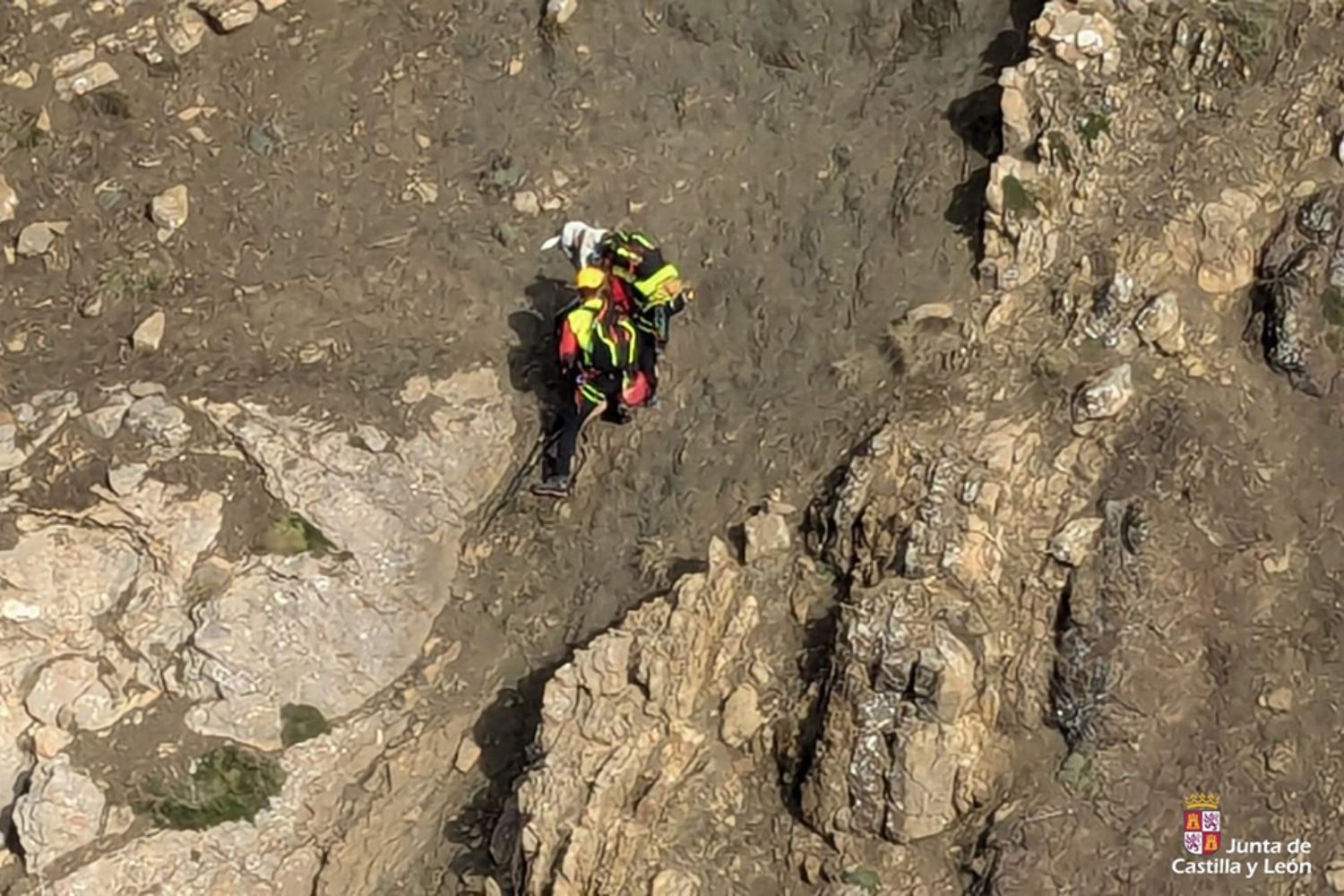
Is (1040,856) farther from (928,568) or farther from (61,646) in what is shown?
(61,646)

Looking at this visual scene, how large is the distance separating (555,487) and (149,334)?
4281 millimetres

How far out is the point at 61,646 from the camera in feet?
44.7

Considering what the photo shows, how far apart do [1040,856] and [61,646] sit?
839 cm

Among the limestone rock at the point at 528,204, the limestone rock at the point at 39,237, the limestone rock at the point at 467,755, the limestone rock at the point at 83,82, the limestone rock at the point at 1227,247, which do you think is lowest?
the limestone rock at the point at 467,755

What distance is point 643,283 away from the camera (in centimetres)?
1370

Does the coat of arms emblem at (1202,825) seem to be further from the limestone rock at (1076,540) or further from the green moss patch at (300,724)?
the green moss patch at (300,724)

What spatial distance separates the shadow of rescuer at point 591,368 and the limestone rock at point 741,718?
2.95 meters

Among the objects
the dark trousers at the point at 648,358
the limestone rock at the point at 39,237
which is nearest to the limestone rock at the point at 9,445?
the limestone rock at the point at 39,237

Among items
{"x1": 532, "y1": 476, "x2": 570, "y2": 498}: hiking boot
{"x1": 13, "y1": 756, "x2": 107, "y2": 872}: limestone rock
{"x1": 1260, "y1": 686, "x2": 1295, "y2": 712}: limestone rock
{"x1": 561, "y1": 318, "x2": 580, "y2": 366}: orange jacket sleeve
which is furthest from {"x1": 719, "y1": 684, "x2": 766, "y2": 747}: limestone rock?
{"x1": 13, "y1": 756, "x2": 107, "y2": 872}: limestone rock

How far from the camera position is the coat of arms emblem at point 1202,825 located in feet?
35.9

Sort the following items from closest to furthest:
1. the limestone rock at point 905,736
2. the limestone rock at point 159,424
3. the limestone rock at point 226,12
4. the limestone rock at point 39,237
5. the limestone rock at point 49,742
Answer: the limestone rock at point 905,736, the limestone rock at point 49,742, the limestone rock at point 159,424, the limestone rock at point 39,237, the limestone rock at point 226,12

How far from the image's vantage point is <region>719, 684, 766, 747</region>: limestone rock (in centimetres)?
1228

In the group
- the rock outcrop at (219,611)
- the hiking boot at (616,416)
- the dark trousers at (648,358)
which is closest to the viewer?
the rock outcrop at (219,611)

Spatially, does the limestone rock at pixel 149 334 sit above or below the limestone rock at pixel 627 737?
above
